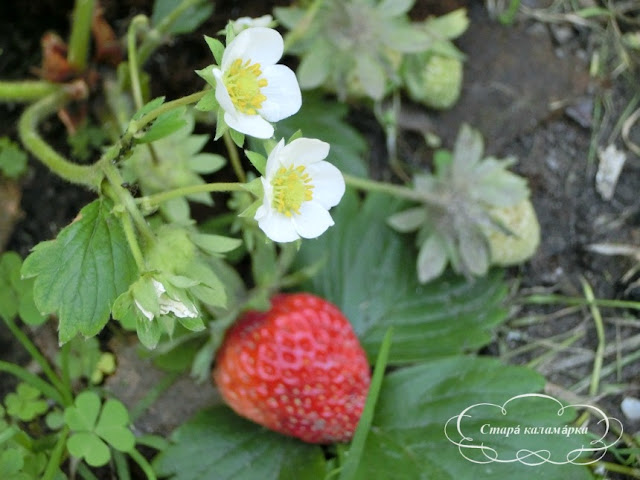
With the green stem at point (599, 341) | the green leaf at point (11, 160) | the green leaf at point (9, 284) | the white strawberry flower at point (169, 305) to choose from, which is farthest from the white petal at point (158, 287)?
the green stem at point (599, 341)

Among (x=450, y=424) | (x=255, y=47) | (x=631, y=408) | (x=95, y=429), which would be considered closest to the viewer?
(x=255, y=47)

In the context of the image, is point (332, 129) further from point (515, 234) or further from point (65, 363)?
point (65, 363)

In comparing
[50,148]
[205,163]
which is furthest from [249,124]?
[50,148]

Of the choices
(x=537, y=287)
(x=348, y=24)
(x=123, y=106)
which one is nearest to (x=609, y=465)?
(x=537, y=287)

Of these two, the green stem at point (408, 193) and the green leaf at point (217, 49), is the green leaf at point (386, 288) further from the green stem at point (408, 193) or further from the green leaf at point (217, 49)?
the green leaf at point (217, 49)

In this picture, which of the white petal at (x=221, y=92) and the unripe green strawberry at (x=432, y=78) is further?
the unripe green strawberry at (x=432, y=78)

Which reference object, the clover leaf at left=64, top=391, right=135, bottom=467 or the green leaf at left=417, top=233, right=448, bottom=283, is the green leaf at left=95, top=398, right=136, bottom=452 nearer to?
the clover leaf at left=64, top=391, right=135, bottom=467
